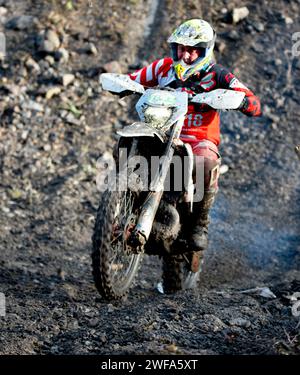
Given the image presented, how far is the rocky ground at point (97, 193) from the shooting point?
558 cm

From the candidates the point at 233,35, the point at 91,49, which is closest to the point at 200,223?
the point at 91,49

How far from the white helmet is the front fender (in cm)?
90

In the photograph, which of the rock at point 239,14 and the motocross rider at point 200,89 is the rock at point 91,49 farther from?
the motocross rider at point 200,89

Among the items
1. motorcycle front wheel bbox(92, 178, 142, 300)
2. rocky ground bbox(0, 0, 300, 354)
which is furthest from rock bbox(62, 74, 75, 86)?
motorcycle front wheel bbox(92, 178, 142, 300)

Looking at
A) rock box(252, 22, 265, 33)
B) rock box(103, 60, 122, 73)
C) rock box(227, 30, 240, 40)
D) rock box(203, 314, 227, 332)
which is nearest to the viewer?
rock box(203, 314, 227, 332)

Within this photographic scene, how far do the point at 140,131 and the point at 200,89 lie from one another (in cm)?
120

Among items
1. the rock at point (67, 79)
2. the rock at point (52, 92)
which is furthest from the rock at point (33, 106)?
Answer: the rock at point (67, 79)

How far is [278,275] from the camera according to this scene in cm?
812

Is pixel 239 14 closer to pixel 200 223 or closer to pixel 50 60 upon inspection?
pixel 50 60

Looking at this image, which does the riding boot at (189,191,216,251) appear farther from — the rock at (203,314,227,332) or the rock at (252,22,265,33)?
the rock at (252,22,265,33)

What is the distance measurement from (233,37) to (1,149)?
452 centimetres

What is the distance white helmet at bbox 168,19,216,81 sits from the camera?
6.55 m
